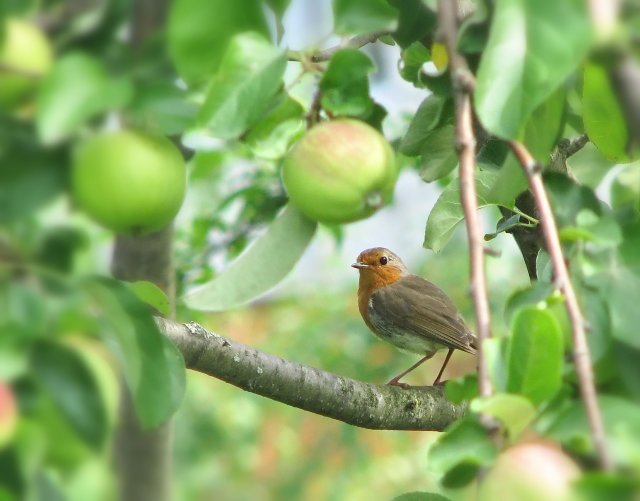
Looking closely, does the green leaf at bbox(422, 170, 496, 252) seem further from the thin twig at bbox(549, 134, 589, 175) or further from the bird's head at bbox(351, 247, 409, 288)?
the bird's head at bbox(351, 247, 409, 288)

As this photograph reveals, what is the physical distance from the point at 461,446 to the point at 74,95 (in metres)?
0.37

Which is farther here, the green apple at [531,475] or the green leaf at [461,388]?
the green leaf at [461,388]

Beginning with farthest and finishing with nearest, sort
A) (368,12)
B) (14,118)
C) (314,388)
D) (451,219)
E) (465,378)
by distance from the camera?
(314,388) → (451,219) → (465,378) → (368,12) → (14,118)

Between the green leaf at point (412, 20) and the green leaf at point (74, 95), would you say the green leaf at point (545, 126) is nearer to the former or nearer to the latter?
the green leaf at point (412, 20)

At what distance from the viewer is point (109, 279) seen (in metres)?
0.76

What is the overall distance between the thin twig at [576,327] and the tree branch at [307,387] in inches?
25.2

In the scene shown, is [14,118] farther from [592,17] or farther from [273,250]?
[273,250]

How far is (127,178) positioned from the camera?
0.70 metres

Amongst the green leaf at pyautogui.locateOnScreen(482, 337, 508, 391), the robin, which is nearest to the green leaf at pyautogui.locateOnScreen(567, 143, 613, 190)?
the green leaf at pyautogui.locateOnScreen(482, 337, 508, 391)

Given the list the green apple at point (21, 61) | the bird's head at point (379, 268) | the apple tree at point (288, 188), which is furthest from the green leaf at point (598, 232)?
the bird's head at point (379, 268)

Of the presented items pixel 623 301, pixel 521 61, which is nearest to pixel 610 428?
pixel 623 301

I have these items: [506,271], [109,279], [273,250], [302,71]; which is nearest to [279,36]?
→ [302,71]

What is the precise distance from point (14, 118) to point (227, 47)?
181 millimetres

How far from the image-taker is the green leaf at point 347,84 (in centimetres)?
89
